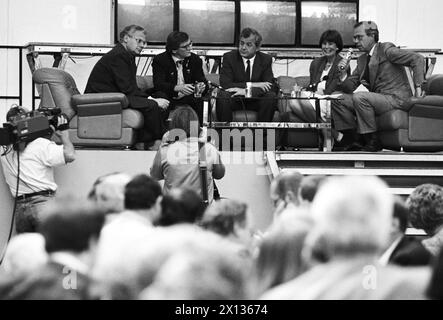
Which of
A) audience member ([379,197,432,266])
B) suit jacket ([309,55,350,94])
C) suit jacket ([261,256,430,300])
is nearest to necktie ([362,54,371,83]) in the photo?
suit jacket ([309,55,350,94])

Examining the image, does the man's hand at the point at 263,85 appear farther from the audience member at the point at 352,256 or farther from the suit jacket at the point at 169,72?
the audience member at the point at 352,256

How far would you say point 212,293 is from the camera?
8.43ft

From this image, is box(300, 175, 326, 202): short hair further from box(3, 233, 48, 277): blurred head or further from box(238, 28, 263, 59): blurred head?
box(238, 28, 263, 59): blurred head

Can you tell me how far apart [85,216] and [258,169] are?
3567mm

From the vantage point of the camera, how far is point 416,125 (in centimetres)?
666

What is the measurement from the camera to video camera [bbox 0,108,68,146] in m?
5.18

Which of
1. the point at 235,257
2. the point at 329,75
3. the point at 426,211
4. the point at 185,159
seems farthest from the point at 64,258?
the point at 329,75

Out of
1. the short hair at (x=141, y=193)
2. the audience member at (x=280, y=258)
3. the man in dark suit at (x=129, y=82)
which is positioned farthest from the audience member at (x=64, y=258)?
the man in dark suit at (x=129, y=82)

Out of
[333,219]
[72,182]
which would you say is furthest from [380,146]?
[333,219]

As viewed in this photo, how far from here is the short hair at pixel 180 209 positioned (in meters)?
3.01

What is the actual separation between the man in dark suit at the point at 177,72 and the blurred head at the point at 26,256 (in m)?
4.04

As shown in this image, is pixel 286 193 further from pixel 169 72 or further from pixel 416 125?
pixel 169 72

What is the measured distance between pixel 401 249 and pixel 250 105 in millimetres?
4123
